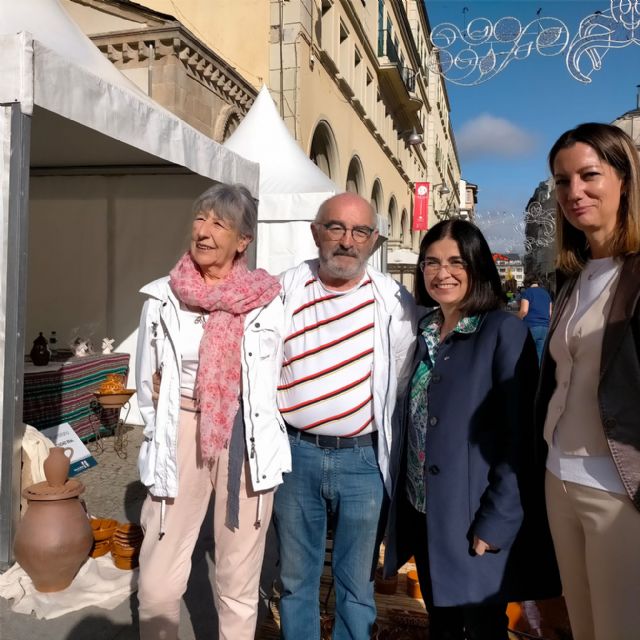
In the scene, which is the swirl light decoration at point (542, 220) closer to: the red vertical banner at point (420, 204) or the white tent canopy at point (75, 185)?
the white tent canopy at point (75, 185)

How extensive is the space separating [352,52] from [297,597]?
16405mm

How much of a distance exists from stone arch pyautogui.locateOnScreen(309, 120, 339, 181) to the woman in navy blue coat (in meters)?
11.9

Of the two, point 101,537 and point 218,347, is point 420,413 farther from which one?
point 101,537

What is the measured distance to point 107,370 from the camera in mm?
6125

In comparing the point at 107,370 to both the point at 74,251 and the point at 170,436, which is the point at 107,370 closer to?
the point at 74,251

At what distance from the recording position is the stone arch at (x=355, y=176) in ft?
55.8

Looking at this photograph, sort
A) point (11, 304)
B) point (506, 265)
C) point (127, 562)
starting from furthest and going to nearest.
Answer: point (506, 265), point (127, 562), point (11, 304)

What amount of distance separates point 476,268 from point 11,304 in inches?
93.3

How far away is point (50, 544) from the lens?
2.88m

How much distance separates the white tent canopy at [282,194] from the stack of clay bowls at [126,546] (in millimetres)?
3495

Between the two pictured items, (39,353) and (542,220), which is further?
(542,220)

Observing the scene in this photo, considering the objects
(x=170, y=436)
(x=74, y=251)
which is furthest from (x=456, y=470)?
(x=74, y=251)

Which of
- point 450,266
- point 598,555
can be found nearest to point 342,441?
point 450,266

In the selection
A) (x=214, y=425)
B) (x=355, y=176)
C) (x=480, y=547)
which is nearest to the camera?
(x=480, y=547)
